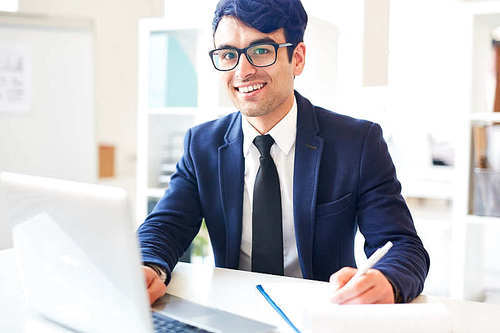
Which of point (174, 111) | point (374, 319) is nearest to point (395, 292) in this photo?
point (374, 319)

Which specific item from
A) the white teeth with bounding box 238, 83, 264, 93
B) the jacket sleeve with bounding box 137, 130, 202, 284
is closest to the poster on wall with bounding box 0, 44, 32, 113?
the jacket sleeve with bounding box 137, 130, 202, 284

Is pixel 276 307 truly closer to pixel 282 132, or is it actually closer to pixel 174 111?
pixel 282 132

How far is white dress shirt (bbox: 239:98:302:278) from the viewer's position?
1.52 metres

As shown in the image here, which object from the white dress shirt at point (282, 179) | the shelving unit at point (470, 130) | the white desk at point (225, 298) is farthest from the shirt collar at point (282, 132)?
the shelving unit at point (470, 130)

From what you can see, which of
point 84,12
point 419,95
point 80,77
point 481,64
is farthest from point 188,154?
point 84,12

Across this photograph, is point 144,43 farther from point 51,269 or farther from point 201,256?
point 51,269

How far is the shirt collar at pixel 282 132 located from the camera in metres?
1.54

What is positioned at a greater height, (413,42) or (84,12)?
(84,12)

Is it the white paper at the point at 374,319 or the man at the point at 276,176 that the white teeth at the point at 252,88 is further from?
the white paper at the point at 374,319

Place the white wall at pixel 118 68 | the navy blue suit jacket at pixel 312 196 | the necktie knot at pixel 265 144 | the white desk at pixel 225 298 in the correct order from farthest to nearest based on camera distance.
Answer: the white wall at pixel 118 68
the necktie knot at pixel 265 144
the navy blue suit jacket at pixel 312 196
the white desk at pixel 225 298

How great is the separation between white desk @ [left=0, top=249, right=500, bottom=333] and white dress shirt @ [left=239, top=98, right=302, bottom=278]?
0.21m

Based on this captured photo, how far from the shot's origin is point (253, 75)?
4.86 feet

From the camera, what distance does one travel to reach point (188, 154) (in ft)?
5.33

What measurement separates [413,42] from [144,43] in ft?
5.68
